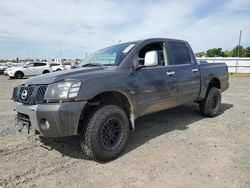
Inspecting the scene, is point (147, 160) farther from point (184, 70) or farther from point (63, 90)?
point (184, 70)

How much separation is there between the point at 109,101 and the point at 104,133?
53 cm

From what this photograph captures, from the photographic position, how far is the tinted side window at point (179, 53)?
5.04 m

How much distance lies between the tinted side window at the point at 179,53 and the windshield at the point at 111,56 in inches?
41.6

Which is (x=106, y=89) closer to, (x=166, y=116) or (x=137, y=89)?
(x=137, y=89)

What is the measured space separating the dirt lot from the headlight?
1.03 meters

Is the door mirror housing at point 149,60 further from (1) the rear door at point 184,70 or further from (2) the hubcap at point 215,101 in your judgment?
(2) the hubcap at point 215,101

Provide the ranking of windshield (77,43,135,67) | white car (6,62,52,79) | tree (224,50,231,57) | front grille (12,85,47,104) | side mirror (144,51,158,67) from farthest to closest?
tree (224,50,231,57) < white car (6,62,52,79) < windshield (77,43,135,67) < side mirror (144,51,158,67) < front grille (12,85,47,104)

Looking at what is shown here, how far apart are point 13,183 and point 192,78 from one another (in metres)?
3.96

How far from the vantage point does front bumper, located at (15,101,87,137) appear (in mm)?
3109

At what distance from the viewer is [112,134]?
12.2ft

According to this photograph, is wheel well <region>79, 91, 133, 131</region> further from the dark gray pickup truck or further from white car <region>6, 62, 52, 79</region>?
white car <region>6, 62, 52, 79</region>

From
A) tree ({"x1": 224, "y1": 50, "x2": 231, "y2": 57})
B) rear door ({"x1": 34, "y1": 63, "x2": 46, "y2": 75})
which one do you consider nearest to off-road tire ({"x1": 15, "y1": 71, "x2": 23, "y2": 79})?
rear door ({"x1": 34, "y1": 63, "x2": 46, "y2": 75})

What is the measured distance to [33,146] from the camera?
415 cm

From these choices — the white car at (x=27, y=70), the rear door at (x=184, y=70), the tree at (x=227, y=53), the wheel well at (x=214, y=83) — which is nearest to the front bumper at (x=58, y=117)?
the rear door at (x=184, y=70)
